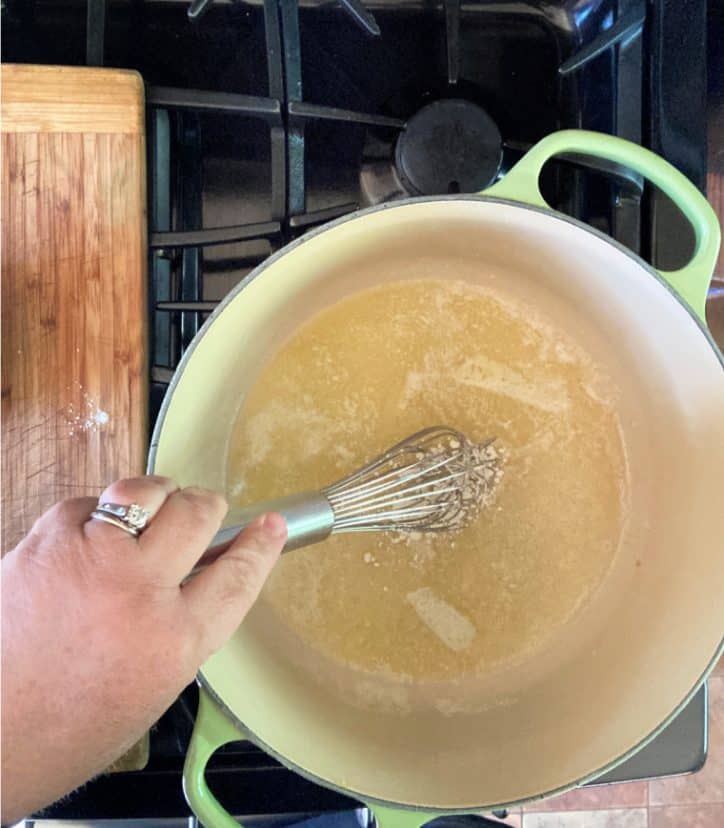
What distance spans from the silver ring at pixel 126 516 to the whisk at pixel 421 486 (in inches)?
5.5

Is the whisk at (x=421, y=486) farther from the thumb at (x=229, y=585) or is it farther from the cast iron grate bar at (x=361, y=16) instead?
the cast iron grate bar at (x=361, y=16)

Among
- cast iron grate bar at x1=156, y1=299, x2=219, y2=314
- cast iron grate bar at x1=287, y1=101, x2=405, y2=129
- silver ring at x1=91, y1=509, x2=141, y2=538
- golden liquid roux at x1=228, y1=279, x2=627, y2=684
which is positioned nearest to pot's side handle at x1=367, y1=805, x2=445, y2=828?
golden liquid roux at x1=228, y1=279, x2=627, y2=684

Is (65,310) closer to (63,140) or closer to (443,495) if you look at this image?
(63,140)

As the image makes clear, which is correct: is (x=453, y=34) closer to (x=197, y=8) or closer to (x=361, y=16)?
(x=361, y=16)

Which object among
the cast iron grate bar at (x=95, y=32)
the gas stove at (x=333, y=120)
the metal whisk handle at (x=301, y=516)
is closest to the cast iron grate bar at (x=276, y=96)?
the gas stove at (x=333, y=120)

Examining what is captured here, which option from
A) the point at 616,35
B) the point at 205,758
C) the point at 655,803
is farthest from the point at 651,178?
the point at 655,803

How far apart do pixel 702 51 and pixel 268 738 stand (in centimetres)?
56

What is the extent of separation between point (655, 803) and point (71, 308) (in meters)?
0.86

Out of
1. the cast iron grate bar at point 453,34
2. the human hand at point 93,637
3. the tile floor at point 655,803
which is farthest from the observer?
the tile floor at point 655,803

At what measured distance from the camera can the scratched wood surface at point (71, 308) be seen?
48cm

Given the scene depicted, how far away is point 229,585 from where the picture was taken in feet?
1.14

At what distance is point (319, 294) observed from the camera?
549 millimetres

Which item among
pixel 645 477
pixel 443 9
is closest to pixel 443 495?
pixel 645 477

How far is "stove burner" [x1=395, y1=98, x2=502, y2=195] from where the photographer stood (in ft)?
1.75
